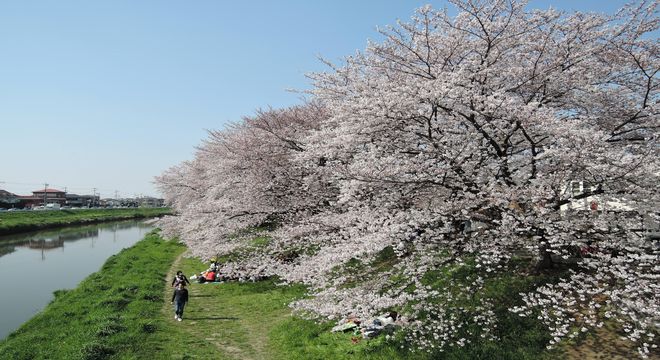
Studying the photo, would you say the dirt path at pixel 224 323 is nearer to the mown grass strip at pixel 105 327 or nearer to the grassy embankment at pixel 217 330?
the grassy embankment at pixel 217 330

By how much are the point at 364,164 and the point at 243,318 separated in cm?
716

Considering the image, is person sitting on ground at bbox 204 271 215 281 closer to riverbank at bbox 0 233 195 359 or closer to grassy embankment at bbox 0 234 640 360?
grassy embankment at bbox 0 234 640 360

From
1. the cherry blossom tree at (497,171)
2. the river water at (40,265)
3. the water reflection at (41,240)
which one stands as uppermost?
the cherry blossom tree at (497,171)

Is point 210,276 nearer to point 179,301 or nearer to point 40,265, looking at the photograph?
point 179,301

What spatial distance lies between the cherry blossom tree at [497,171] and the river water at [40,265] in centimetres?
1354

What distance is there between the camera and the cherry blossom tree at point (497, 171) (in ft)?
24.4

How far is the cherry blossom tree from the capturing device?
7430mm

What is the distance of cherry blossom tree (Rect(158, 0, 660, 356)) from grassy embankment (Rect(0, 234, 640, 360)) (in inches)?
18.5

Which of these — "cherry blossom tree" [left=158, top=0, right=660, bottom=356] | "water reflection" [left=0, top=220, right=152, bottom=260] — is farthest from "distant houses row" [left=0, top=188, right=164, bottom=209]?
"cherry blossom tree" [left=158, top=0, right=660, bottom=356]

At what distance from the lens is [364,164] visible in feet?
27.6

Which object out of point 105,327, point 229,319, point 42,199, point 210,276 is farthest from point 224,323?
→ point 42,199

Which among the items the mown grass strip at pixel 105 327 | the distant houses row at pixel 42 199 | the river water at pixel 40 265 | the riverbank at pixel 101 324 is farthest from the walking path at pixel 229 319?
the distant houses row at pixel 42 199

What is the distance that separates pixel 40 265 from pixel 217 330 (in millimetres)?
22917

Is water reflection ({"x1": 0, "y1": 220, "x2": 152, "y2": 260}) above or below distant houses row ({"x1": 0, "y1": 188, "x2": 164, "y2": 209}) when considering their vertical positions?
below
